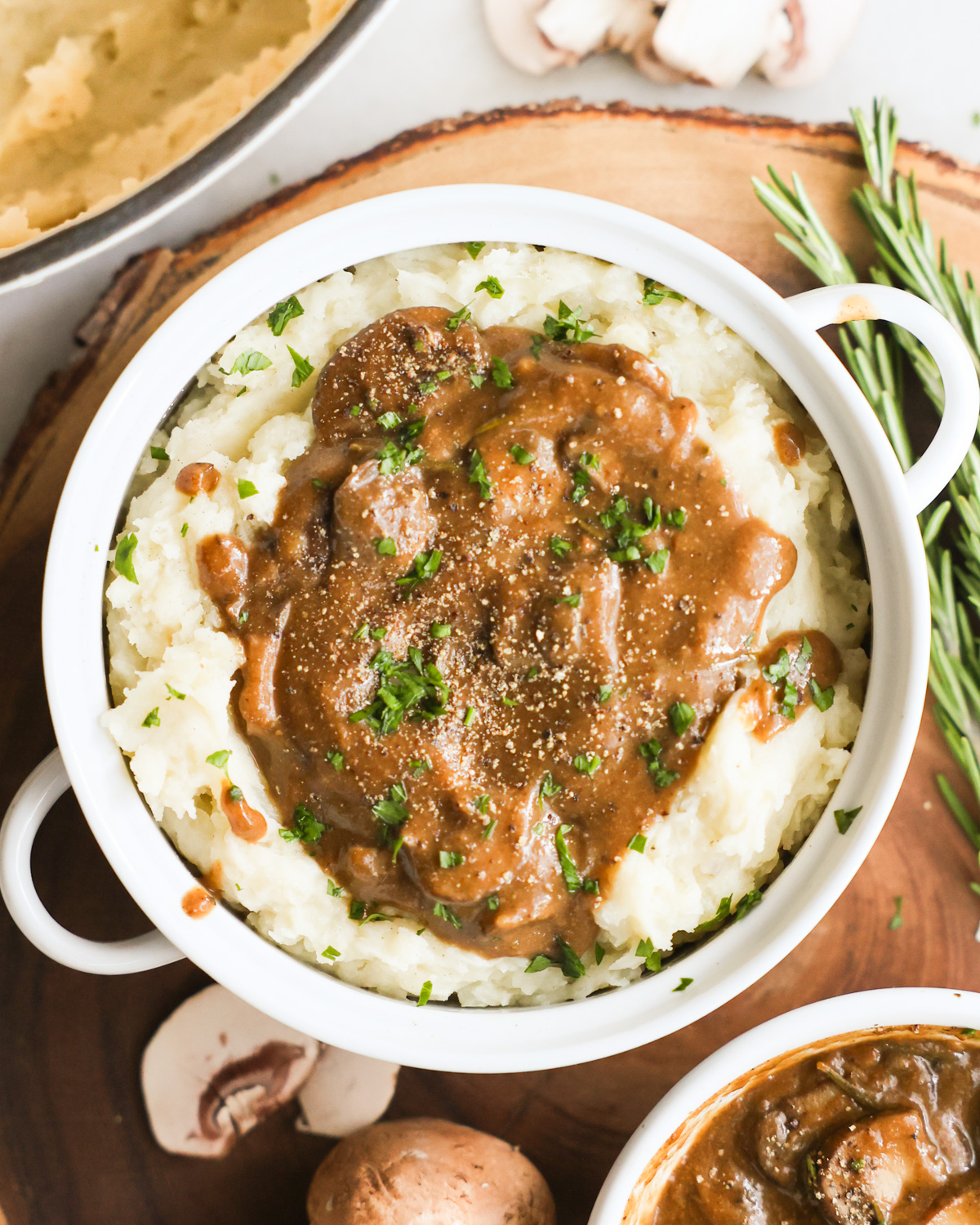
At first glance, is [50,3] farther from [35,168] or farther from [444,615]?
[444,615]

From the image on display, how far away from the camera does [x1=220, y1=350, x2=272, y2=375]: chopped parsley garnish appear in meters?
3.27

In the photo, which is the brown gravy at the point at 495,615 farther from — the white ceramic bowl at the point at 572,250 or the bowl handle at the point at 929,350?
the bowl handle at the point at 929,350

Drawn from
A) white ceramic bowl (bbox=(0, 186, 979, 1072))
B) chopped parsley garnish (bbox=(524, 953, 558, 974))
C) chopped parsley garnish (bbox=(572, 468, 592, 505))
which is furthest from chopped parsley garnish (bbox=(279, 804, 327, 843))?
chopped parsley garnish (bbox=(572, 468, 592, 505))

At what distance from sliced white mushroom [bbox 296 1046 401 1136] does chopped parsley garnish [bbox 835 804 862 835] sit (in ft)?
Result: 6.51

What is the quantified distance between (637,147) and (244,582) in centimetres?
221

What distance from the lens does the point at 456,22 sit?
3861 mm

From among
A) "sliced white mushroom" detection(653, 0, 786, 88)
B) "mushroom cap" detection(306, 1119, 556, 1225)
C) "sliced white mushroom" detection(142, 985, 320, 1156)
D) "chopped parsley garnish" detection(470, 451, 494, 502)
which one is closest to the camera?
"chopped parsley garnish" detection(470, 451, 494, 502)

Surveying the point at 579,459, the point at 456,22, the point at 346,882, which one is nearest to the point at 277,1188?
the point at 346,882

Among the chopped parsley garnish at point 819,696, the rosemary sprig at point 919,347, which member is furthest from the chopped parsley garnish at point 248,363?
the chopped parsley garnish at point 819,696

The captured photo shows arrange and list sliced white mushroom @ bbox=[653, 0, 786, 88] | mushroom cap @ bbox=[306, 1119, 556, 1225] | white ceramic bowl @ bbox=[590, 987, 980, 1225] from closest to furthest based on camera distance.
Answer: white ceramic bowl @ bbox=[590, 987, 980, 1225] → mushroom cap @ bbox=[306, 1119, 556, 1225] → sliced white mushroom @ bbox=[653, 0, 786, 88]

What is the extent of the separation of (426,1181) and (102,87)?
383cm

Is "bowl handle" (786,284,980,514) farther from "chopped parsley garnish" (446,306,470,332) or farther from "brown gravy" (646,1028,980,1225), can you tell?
"brown gravy" (646,1028,980,1225)

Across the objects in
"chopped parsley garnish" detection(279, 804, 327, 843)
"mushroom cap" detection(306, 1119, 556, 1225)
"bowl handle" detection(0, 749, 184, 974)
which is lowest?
"mushroom cap" detection(306, 1119, 556, 1225)

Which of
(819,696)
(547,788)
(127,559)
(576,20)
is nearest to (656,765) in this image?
(547,788)
